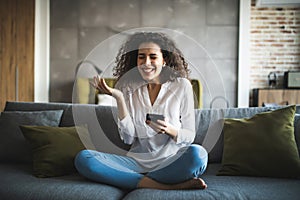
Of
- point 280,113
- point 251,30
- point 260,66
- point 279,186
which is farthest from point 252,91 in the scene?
point 279,186

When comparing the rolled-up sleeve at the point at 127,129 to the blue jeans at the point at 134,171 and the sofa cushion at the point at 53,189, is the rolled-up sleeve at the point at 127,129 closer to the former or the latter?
the blue jeans at the point at 134,171

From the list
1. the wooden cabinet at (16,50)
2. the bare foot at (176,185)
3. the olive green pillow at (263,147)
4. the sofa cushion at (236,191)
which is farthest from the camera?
the wooden cabinet at (16,50)

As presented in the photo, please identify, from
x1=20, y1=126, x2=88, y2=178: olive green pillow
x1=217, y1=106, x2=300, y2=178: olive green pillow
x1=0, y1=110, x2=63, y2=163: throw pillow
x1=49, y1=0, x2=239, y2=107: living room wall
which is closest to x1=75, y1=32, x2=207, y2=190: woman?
x1=20, y1=126, x2=88, y2=178: olive green pillow

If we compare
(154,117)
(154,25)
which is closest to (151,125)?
(154,117)

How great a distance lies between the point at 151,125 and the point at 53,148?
0.64 meters

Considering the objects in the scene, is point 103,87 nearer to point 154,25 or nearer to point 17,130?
point 17,130

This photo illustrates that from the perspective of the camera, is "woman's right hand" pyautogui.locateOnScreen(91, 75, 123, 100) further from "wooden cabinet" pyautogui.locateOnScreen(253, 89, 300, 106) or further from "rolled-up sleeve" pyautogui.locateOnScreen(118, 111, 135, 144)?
"wooden cabinet" pyautogui.locateOnScreen(253, 89, 300, 106)

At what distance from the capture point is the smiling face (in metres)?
2.20

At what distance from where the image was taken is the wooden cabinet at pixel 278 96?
17.5 ft

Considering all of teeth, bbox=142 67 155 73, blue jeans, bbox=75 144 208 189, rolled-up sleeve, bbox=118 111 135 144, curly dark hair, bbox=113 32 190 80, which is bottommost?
blue jeans, bbox=75 144 208 189

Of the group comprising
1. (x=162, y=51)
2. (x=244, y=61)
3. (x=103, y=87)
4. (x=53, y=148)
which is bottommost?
(x=53, y=148)

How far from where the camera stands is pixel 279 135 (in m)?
2.23

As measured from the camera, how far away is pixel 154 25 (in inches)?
231

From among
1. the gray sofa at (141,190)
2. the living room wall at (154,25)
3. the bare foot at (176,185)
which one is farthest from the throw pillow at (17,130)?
the living room wall at (154,25)
